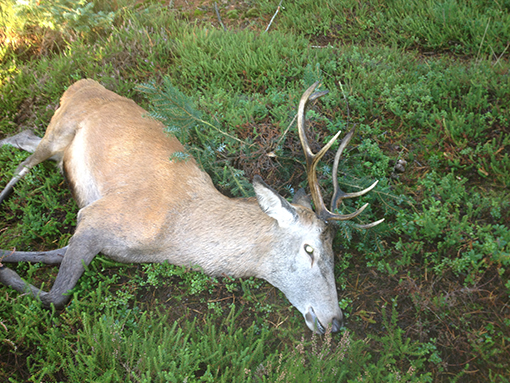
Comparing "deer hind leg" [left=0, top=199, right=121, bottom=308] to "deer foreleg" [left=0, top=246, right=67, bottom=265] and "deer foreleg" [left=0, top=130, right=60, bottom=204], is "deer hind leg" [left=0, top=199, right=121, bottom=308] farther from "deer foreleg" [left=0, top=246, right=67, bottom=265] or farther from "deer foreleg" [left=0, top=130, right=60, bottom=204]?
"deer foreleg" [left=0, top=130, right=60, bottom=204]

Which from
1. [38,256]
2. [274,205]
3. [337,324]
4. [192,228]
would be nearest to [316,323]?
[337,324]

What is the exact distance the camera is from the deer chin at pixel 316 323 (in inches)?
116

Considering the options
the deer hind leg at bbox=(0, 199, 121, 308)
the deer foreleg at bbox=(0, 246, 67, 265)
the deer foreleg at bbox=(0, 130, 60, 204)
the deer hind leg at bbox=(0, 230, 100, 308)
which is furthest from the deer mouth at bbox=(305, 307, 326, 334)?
the deer foreleg at bbox=(0, 130, 60, 204)

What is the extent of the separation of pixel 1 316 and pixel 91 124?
6.42ft

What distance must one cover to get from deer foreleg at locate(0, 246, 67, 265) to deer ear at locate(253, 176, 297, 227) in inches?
70.9

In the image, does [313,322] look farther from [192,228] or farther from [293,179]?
[293,179]

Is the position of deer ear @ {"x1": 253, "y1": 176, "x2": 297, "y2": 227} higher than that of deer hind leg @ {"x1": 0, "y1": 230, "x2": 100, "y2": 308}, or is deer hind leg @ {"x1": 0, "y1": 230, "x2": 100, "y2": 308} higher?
deer ear @ {"x1": 253, "y1": 176, "x2": 297, "y2": 227}

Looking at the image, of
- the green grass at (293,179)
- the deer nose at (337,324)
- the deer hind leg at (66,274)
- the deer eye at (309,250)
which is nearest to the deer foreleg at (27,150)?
the green grass at (293,179)

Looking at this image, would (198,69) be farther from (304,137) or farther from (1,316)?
(1,316)

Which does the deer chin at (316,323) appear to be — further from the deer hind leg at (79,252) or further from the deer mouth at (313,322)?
the deer hind leg at (79,252)

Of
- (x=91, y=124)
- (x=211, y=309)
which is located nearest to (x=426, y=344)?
(x=211, y=309)

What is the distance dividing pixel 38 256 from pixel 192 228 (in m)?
1.39

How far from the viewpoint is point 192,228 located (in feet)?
11.1

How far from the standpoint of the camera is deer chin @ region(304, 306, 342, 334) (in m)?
2.96
